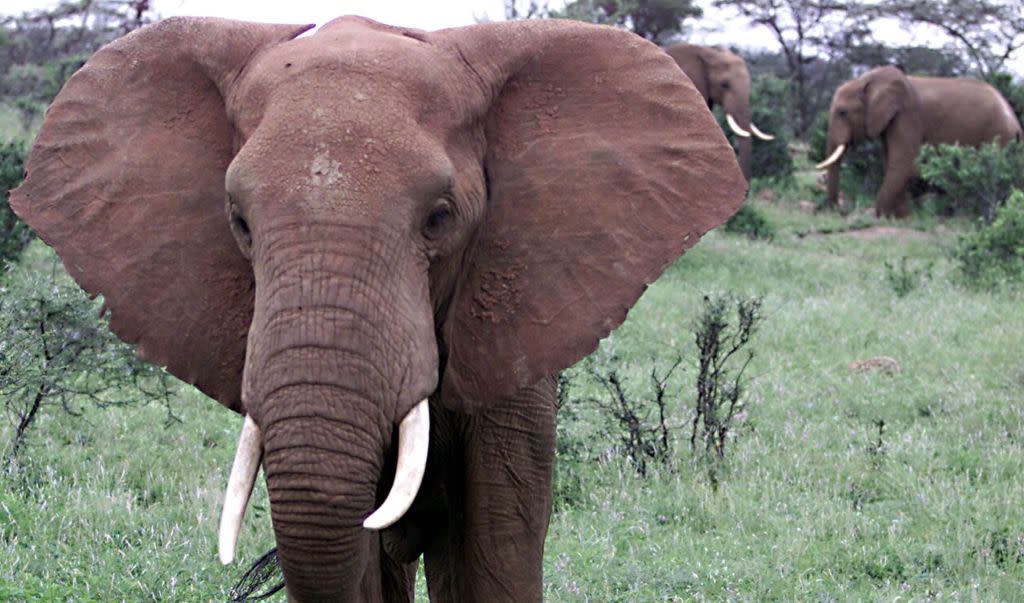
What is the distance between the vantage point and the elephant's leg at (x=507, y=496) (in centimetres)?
319

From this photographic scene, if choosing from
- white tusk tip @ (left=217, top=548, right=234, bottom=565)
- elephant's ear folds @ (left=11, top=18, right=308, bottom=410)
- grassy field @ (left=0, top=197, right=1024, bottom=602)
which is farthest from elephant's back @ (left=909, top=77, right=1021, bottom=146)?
white tusk tip @ (left=217, top=548, right=234, bottom=565)

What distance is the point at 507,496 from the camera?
3.19 m

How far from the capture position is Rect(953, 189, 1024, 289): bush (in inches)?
435

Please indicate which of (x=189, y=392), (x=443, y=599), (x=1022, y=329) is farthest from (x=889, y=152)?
(x=443, y=599)

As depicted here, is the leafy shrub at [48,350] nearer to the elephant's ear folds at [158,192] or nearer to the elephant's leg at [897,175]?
the elephant's ear folds at [158,192]

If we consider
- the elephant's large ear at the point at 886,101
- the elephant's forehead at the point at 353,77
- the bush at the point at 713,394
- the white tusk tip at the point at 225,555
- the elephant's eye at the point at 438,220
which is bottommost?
Result: the elephant's large ear at the point at 886,101

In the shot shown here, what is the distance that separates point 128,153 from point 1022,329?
701 cm

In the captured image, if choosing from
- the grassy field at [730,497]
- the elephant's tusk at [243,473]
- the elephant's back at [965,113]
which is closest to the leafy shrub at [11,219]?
the grassy field at [730,497]

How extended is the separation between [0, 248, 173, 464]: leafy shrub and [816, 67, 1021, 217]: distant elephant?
520 inches

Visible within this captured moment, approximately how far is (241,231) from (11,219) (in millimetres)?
7308

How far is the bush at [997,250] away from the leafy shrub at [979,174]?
2929mm

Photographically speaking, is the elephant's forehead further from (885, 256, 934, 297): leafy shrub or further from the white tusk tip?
(885, 256, 934, 297): leafy shrub

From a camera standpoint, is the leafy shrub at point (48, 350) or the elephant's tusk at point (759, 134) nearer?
the leafy shrub at point (48, 350)

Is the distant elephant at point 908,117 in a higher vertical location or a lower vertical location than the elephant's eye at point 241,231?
lower
